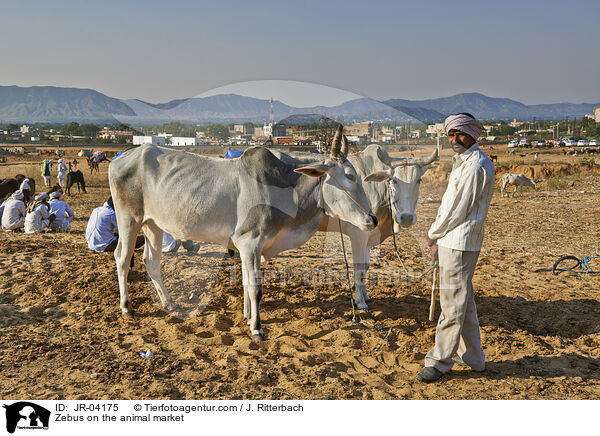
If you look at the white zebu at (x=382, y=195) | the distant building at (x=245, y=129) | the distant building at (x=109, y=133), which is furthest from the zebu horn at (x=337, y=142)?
the distant building at (x=109, y=133)

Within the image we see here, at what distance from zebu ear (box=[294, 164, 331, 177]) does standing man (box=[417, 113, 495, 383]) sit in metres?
1.54

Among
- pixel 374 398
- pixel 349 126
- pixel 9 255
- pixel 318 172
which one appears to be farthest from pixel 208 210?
pixel 9 255

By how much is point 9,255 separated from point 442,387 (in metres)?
8.09

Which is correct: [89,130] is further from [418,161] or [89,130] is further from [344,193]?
[344,193]

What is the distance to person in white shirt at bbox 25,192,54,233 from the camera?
37.6ft

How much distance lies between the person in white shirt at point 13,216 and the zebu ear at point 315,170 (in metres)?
9.55

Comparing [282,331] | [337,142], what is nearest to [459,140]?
[337,142]

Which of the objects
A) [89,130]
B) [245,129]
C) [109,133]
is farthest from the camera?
A: [89,130]

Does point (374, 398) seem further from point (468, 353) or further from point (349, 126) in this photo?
point (349, 126)

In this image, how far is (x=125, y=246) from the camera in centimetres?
617

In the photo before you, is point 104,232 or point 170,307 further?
point 104,232

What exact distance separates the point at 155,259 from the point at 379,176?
10.8ft

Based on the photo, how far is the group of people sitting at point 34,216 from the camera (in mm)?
11500
